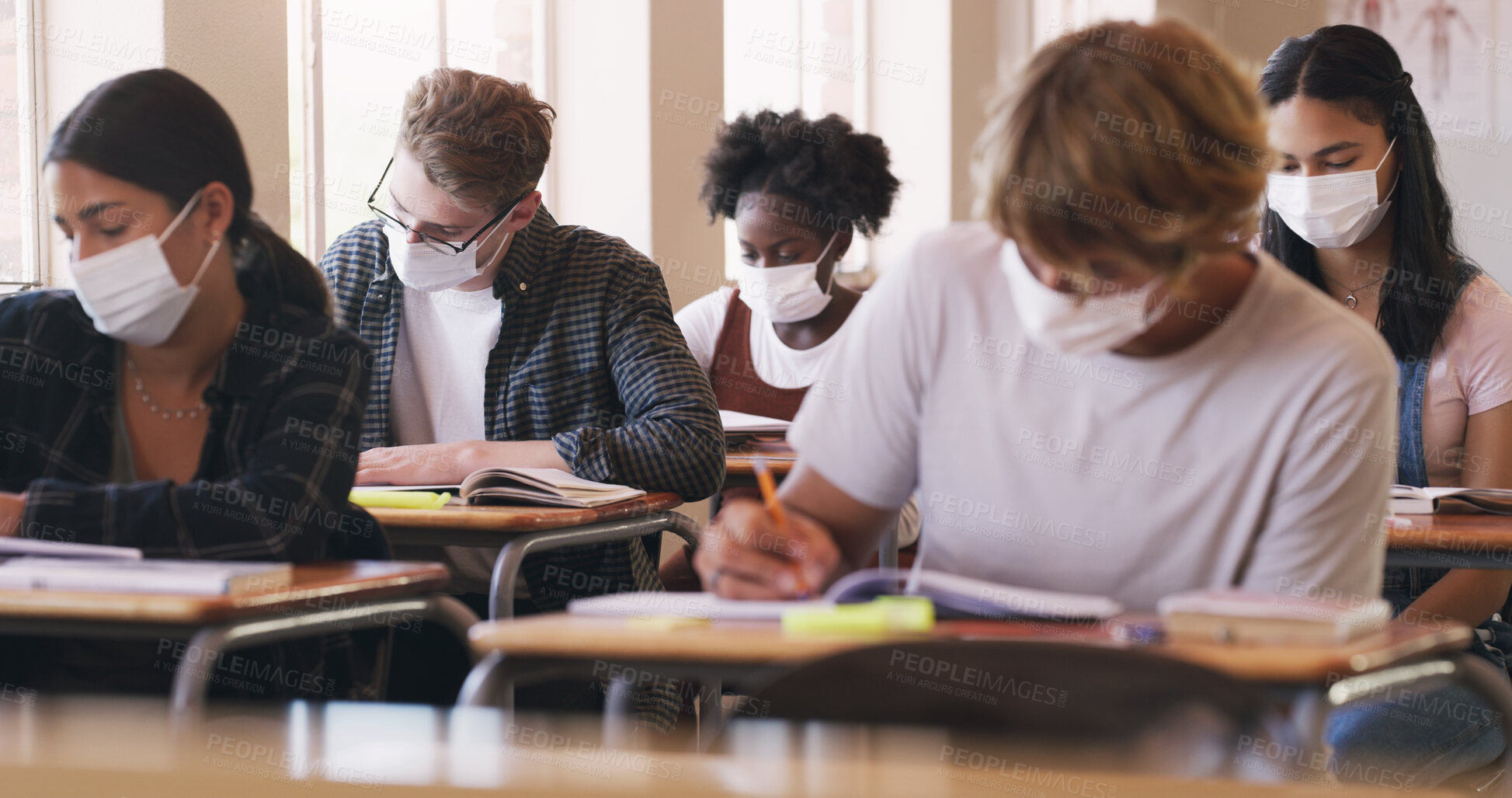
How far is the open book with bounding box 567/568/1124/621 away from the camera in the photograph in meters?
1.19

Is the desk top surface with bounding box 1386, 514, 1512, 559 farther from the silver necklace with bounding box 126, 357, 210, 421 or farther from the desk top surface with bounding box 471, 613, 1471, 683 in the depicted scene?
the silver necklace with bounding box 126, 357, 210, 421

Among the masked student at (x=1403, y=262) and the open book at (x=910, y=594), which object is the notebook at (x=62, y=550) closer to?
the open book at (x=910, y=594)

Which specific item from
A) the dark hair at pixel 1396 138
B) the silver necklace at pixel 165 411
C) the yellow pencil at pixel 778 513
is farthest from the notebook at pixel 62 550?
the dark hair at pixel 1396 138

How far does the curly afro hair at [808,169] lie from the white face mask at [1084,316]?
2217mm

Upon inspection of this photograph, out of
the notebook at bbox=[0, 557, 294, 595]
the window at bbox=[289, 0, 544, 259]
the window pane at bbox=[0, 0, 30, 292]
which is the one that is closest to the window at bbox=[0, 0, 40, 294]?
the window pane at bbox=[0, 0, 30, 292]

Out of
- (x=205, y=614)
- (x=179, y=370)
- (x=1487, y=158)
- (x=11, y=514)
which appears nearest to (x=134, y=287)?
(x=179, y=370)

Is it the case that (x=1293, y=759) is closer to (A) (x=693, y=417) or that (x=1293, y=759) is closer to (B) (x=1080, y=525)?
(B) (x=1080, y=525)

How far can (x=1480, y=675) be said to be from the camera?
124cm

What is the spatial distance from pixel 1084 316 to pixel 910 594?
1.07 ft

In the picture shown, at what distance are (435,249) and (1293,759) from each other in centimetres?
195

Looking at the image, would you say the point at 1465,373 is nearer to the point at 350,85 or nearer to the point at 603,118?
the point at 603,118

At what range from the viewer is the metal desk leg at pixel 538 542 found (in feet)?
6.54

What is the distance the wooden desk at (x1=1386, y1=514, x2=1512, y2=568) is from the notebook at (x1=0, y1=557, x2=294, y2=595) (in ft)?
4.90

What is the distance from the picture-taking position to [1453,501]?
7.04 feet
